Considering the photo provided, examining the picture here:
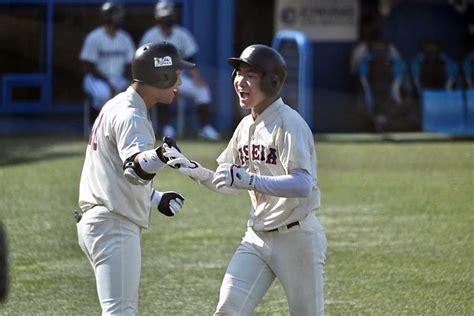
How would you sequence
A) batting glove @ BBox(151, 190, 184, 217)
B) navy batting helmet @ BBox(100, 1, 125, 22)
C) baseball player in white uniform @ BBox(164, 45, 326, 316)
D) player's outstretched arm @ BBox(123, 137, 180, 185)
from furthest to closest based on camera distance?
navy batting helmet @ BBox(100, 1, 125, 22), batting glove @ BBox(151, 190, 184, 217), baseball player in white uniform @ BBox(164, 45, 326, 316), player's outstretched arm @ BBox(123, 137, 180, 185)

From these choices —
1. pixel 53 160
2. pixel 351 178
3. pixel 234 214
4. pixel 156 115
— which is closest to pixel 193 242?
pixel 234 214

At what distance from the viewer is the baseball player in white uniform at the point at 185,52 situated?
17.5 m

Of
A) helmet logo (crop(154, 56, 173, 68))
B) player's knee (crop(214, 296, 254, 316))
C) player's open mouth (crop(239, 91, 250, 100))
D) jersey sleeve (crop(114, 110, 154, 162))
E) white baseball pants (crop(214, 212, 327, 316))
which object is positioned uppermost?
helmet logo (crop(154, 56, 173, 68))

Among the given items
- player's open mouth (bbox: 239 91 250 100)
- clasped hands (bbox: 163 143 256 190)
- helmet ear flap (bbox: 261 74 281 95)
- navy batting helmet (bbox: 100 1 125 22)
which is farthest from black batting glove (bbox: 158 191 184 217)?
navy batting helmet (bbox: 100 1 125 22)

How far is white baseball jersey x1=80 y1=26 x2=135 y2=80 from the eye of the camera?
17.5 metres

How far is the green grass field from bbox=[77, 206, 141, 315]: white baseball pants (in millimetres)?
2092

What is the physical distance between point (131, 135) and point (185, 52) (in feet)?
39.4

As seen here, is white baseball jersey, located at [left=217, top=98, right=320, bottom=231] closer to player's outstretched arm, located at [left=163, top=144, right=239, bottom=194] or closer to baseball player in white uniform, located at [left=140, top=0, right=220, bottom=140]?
player's outstretched arm, located at [left=163, top=144, right=239, bottom=194]

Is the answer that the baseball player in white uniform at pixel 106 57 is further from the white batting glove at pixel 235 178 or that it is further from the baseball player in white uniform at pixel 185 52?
the white batting glove at pixel 235 178

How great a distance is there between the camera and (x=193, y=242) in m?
10.3

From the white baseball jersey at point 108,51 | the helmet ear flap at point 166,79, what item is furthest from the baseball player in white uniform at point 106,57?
the helmet ear flap at point 166,79

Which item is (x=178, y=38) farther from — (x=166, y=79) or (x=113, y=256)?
(x=113, y=256)

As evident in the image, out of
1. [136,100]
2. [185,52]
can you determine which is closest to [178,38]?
[185,52]

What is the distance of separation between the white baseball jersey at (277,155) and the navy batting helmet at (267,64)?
0.30 ft
